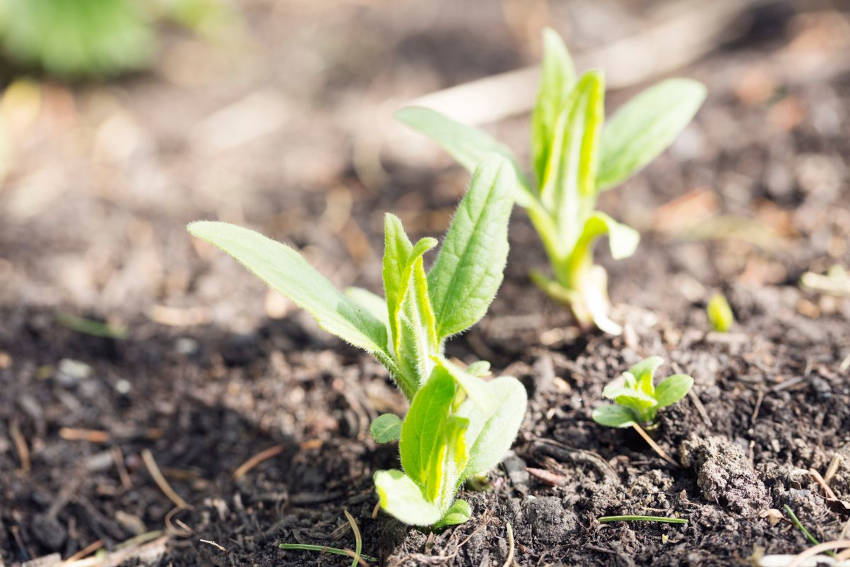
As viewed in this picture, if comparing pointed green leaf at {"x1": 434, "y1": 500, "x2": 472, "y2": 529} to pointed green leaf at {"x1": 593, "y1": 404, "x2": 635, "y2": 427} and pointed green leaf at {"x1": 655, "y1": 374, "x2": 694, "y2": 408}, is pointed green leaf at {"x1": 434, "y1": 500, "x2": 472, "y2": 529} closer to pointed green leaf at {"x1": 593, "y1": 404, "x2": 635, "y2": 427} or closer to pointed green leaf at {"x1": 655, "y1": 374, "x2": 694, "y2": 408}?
pointed green leaf at {"x1": 593, "y1": 404, "x2": 635, "y2": 427}

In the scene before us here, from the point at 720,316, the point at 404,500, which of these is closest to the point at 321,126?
the point at 720,316

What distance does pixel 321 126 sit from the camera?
3885mm

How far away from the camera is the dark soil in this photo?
1.74 meters

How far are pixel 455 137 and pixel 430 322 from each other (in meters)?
0.63

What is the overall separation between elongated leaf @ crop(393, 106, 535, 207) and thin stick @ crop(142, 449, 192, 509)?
3.80 feet

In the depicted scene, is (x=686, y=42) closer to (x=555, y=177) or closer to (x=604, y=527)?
(x=555, y=177)

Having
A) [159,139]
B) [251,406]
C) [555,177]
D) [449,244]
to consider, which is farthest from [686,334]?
[159,139]

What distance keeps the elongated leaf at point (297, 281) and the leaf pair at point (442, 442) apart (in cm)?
17

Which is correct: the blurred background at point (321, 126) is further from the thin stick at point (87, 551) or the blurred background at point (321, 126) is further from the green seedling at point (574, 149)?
the thin stick at point (87, 551)

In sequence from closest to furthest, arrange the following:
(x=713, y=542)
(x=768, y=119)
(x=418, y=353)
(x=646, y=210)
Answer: (x=713, y=542) → (x=418, y=353) → (x=646, y=210) → (x=768, y=119)

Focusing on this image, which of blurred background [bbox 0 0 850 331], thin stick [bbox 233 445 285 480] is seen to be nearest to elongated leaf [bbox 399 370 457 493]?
thin stick [bbox 233 445 285 480]

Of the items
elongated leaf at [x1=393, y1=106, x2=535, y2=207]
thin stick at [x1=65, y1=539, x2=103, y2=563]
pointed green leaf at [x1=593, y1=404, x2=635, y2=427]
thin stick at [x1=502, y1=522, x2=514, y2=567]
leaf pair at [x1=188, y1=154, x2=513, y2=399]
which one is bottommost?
thin stick at [x1=65, y1=539, x2=103, y2=563]

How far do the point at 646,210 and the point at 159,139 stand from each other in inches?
91.2

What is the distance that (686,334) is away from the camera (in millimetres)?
2117
